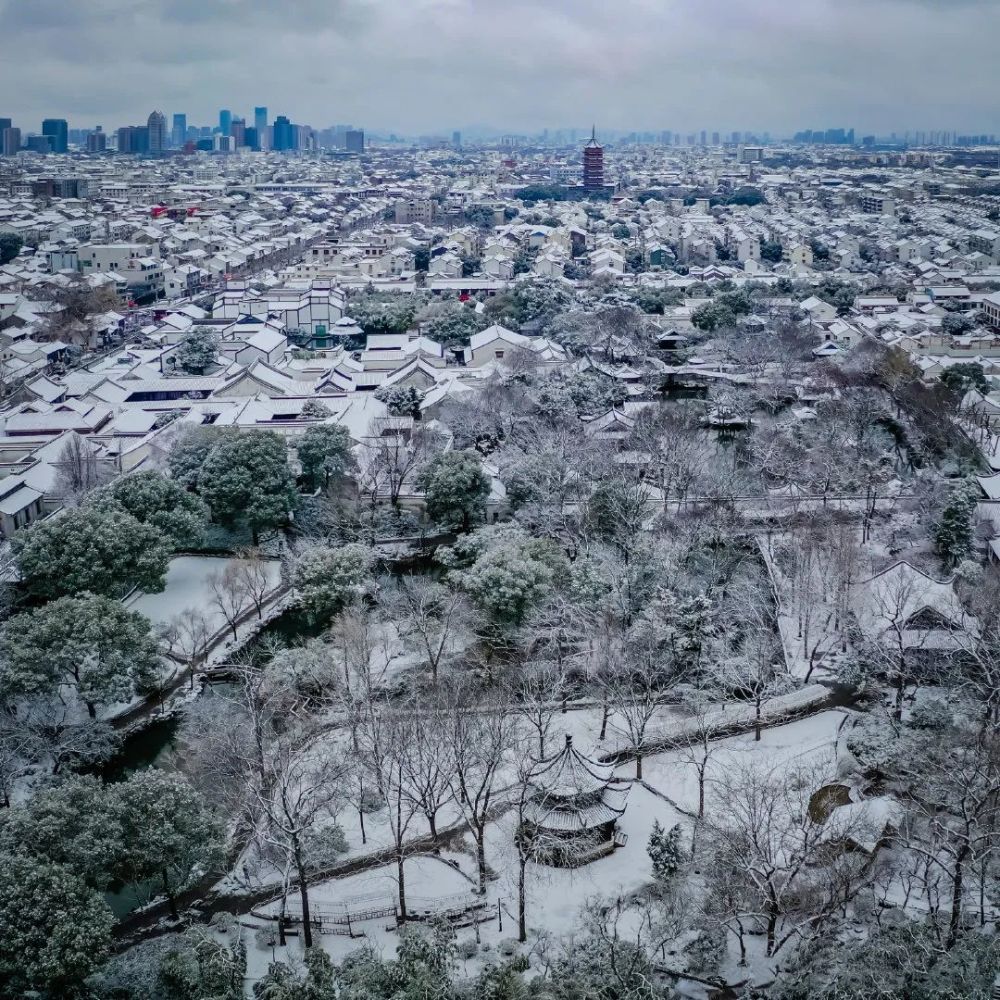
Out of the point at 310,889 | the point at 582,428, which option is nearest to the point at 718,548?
the point at 582,428

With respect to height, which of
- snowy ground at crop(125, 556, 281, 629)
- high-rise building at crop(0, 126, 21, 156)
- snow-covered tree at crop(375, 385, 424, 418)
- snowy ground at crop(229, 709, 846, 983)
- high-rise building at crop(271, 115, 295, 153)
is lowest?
snowy ground at crop(229, 709, 846, 983)

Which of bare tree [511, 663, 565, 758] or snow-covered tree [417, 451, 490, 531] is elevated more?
snow-covered tree [417, 451, 490, 531]

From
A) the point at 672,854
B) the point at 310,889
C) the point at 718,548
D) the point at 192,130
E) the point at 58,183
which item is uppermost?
the point at 192,130

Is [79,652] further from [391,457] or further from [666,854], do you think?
[391,457]

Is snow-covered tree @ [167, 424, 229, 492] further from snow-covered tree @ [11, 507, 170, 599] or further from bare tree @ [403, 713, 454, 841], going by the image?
bare tree @ [403, 713, 454, 841]

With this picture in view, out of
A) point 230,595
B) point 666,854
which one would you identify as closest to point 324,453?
point 230,595

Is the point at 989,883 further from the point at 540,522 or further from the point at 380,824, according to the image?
the point at 540,522

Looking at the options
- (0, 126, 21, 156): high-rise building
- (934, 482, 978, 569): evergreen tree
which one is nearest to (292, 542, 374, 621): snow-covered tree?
(934, 482, 978, 569): evergreen tree
